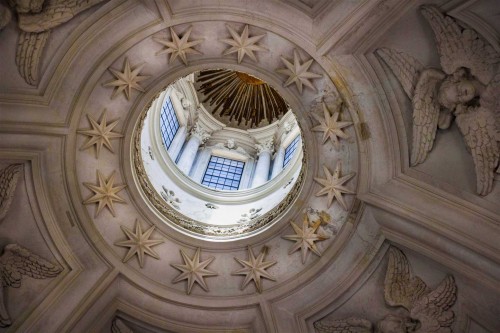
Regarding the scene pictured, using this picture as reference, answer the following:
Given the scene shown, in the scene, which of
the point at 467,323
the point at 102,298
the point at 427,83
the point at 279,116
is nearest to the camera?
the point at 427,83

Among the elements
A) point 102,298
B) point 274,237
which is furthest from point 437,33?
point 102,298

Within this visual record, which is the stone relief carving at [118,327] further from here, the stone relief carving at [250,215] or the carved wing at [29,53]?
the carved wing at [29,53]

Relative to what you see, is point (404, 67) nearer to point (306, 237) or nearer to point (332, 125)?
point (332, 125)

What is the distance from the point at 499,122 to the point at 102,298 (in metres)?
11.4

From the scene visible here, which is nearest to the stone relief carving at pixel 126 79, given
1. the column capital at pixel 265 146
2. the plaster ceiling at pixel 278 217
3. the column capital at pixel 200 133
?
the plaster ceiling at pixel 278 217

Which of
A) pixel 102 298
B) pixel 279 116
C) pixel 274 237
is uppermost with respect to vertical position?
pixel 279 116

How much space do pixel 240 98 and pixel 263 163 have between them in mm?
4448

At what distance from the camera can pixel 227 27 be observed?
1198cm

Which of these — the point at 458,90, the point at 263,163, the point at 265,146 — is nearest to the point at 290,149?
the point at 263,163

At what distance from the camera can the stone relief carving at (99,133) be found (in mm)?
13164

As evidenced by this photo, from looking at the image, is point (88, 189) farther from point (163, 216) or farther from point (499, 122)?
point (499, 122)

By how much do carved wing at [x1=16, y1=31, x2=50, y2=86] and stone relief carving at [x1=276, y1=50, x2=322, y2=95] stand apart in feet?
19.6

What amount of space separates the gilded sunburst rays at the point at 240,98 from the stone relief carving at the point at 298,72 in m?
12.4

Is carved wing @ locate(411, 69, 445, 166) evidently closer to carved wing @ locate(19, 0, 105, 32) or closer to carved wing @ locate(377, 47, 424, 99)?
carved wing @ locate(377, 47, 424, 99)
